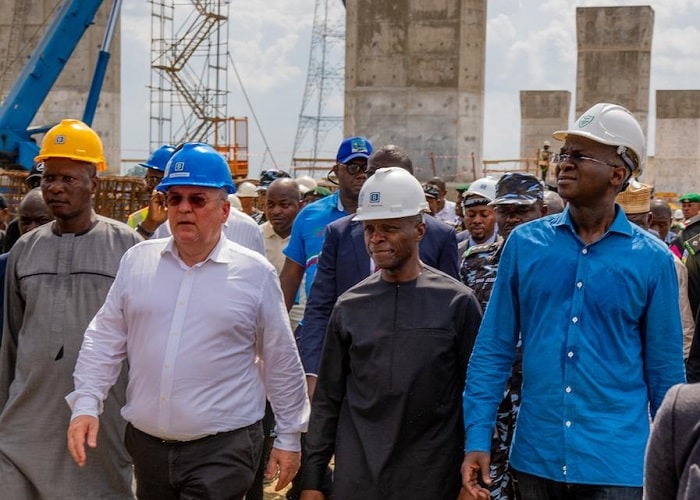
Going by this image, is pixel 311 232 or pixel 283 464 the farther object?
pixel 311 232

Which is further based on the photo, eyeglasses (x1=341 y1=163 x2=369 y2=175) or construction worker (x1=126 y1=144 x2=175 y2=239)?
construction worker (x1=126 y1=144 x2=175 y2=239)

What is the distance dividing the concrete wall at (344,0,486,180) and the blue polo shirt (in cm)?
1788

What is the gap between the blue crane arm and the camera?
2264 cm

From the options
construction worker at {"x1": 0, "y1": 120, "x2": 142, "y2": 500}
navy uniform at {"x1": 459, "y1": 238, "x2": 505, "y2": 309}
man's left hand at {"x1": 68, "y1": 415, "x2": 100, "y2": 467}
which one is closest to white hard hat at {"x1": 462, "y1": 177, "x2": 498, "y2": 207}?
navy uniform at {"x1": 459, "y1": 238, "x2": 505, "y2": 309}

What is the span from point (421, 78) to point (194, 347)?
20615mm

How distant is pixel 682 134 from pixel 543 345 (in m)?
27.8

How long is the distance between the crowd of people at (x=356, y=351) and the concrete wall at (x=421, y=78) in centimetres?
1923

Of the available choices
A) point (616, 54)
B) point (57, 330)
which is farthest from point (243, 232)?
point (616, 54)

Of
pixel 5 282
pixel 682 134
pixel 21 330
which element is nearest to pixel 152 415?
pixel 21 330

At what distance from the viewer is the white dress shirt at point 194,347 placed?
4.39m

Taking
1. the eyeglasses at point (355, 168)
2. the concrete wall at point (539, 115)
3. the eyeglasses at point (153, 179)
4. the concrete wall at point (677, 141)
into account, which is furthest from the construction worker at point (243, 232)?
the concrete wall at point (677, 141)

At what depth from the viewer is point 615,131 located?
4035 millimetres

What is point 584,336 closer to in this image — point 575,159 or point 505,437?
point 575,159

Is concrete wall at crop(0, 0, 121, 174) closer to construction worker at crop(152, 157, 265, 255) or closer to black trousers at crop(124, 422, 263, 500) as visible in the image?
construction worker at crop(152, 157, 265, 255)
